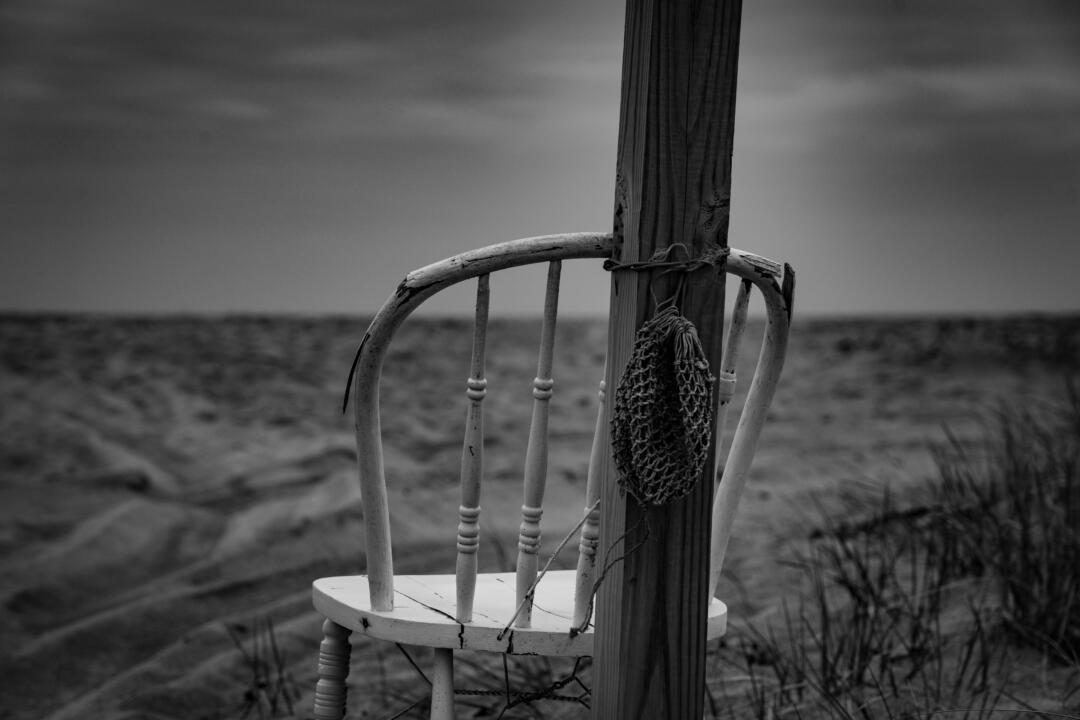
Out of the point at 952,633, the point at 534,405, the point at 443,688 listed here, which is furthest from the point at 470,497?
the point at 952,633

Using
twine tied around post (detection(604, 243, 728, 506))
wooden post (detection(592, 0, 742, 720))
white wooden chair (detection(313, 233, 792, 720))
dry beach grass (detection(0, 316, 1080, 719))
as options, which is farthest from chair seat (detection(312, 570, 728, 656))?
dry beach grass (detection(0, 316, 1080, 719))

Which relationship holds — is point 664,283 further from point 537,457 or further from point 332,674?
point 332,674

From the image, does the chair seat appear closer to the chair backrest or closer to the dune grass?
the chair backrest

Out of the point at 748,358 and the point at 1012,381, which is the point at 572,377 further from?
the point at 1012,381

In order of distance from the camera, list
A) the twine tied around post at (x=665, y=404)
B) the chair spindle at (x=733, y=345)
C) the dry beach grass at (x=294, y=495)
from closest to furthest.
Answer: the twine tied around post at (x=665, y=404), the chair spindle at (x=733, y=345), the dry beach grass at (x=294, y=495)

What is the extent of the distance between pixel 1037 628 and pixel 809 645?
576 millimetres

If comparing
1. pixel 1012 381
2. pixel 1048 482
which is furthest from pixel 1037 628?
pixel 1012 381

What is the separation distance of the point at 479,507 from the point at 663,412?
0.34 metres

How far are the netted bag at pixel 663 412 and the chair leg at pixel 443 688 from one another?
44cm

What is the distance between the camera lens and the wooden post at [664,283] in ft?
4.11

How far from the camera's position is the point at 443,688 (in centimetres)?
146

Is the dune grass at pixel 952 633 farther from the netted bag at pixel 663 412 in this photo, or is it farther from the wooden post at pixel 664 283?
the netted bag at pixel 663 412

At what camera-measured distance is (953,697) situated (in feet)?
6.45

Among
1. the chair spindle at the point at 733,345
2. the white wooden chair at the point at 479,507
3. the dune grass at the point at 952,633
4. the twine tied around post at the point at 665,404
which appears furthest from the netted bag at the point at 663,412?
the dune grass at the point at 952,633
